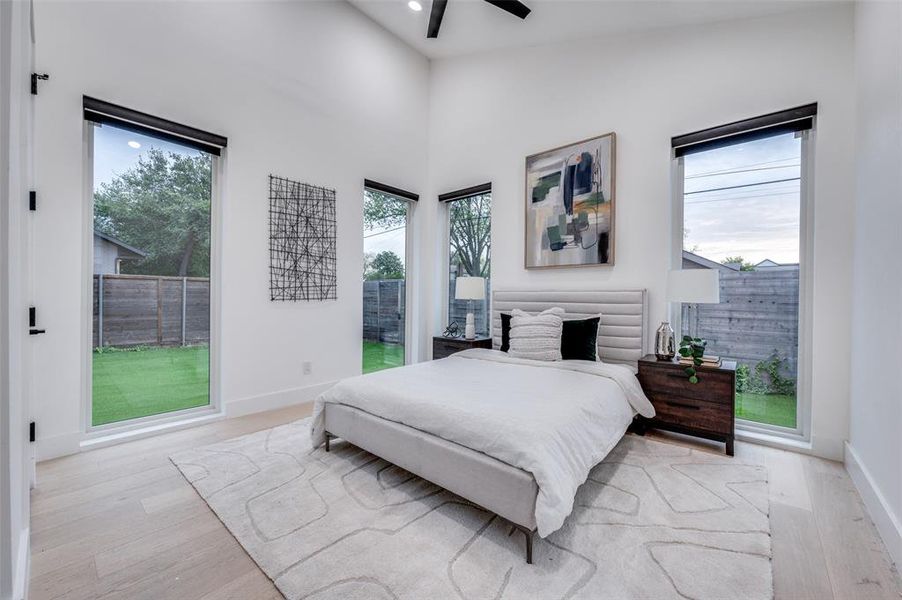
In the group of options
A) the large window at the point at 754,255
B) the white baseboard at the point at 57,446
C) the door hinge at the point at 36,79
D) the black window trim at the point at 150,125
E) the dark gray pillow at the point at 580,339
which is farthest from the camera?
the dark gray pillow at the point at 580,339

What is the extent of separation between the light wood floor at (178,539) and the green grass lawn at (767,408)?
0.41 m

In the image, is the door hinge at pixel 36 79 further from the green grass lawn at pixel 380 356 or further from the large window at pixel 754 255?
the large window at pixel 754 255

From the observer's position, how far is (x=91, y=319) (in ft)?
8.66

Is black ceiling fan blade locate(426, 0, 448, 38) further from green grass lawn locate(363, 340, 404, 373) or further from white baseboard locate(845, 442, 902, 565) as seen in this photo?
white baseboard locate(845, 442, 902, 565)

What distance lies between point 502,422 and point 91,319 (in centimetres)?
294

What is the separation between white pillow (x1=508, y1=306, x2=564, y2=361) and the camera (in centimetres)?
323

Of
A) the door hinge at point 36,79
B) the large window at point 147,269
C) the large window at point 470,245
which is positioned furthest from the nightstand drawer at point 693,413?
the door hinge at point 36,79

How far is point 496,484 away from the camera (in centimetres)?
165

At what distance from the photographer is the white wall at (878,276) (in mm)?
1717

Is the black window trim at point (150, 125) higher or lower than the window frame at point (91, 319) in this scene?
higher

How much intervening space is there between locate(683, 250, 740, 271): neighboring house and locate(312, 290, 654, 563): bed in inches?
18.6

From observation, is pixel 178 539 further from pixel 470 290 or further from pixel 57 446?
pixel 470 290

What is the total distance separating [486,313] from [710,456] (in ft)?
8.29

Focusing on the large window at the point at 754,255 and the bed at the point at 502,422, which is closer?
the bed at the point at 502,422
